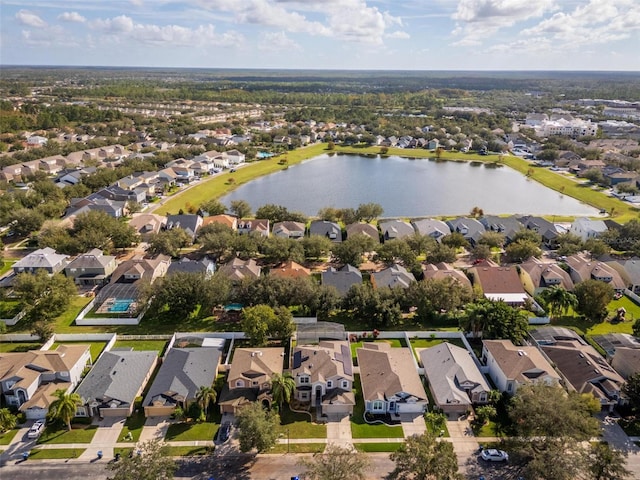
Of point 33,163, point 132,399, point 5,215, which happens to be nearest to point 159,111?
point 33,163

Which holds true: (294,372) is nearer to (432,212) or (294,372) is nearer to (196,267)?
(196,267)

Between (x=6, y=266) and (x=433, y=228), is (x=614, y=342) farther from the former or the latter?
(x=6, y=266)

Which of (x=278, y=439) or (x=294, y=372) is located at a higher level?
(x=294, y=372)

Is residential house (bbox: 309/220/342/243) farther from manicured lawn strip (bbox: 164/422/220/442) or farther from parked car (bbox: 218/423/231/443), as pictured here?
manicured lawn strip (bbox: 164/422/220/442)

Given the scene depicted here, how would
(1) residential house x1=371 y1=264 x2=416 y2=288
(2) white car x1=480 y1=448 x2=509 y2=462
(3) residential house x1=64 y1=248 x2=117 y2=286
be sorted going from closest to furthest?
(2) white car x1=480 y1=448 x2=509 y2=462
(1) residential house x1=371 y1=264 x2=416 y2=288
(3) residential house x1=64 y1=248 x2=117 y2=286

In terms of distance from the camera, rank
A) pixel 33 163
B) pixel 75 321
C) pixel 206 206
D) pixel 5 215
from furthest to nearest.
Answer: pixel 33 163 → pixel 206 206 → pixel 5 215 → pixel 75 321

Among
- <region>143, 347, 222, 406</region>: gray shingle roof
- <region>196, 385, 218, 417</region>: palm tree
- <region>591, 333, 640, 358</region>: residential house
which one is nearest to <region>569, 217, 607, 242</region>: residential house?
<region>591, 333, 640, 358</region>: residential house
